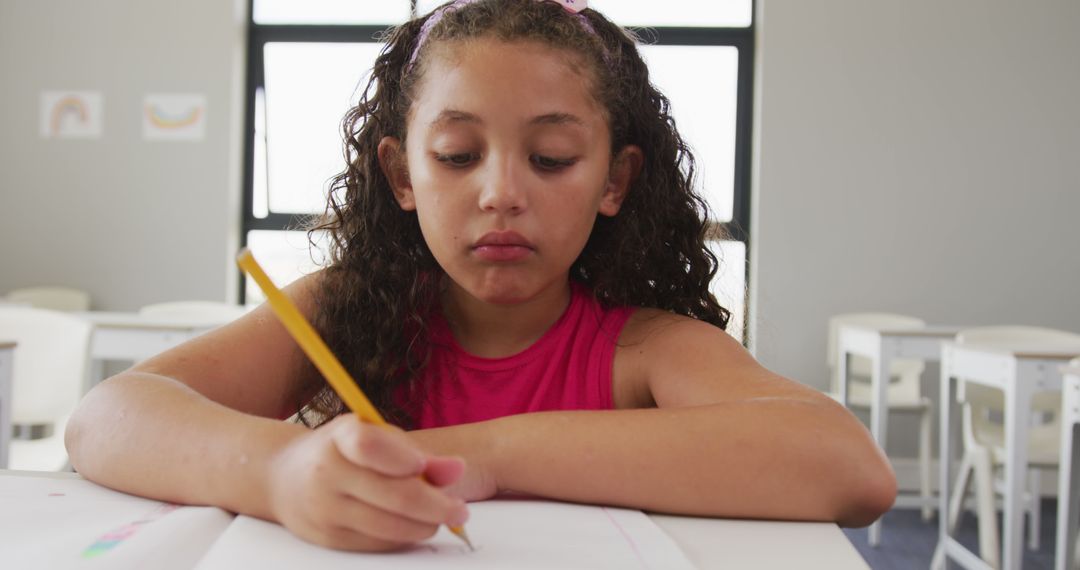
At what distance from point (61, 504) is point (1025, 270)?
176 inches

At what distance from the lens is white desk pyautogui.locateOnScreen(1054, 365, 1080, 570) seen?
Result: 6.07 ft

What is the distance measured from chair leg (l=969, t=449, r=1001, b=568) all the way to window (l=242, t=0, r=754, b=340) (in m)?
1.97

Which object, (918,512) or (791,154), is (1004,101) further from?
(918,512)

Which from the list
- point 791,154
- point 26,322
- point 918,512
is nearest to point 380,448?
point 26,322

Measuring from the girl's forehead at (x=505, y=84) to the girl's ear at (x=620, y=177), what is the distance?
0.31ft

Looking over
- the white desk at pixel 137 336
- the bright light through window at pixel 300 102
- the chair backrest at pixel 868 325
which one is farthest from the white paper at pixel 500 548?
the bright light through window at pixel 300 102

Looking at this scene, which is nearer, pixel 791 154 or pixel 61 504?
pixel 61 504

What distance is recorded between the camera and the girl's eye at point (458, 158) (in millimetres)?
796

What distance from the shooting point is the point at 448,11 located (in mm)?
979

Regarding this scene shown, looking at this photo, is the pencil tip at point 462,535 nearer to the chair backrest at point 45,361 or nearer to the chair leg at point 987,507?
the chair backrest at point 45,361

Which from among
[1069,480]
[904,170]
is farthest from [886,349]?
[904,170]

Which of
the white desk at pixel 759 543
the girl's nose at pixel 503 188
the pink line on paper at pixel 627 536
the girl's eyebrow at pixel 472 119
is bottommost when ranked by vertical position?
the white desk at pixel 759 543

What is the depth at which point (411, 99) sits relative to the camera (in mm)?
943

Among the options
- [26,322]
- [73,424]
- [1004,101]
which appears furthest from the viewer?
[1004,101]
